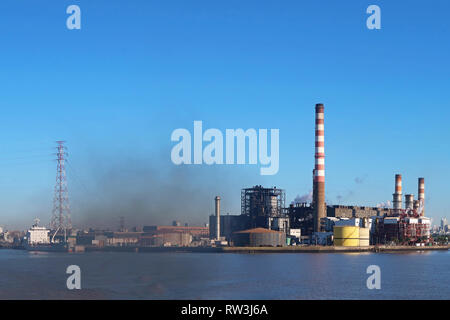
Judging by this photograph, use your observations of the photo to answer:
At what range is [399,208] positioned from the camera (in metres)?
114

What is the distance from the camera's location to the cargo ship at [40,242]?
137800mm

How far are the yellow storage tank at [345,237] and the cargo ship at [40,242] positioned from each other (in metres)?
63.0

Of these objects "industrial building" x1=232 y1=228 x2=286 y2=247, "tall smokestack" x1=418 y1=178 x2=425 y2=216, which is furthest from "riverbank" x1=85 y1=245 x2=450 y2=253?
"tall smokestack" x1=418 y1=178 x2=425 y2=216

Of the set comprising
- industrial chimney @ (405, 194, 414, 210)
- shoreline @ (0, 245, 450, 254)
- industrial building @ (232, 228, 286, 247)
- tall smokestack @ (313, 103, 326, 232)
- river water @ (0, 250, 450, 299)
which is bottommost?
shoreline @ (0, 245, 450, 254)

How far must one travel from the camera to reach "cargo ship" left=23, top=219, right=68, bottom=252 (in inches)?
5425

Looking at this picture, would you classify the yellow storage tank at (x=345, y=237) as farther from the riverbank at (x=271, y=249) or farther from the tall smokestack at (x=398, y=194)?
the tall smokestack at (x=398, y=194)

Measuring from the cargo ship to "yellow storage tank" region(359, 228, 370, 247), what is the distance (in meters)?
66.3

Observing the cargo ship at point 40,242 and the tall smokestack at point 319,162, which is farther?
the cargo ship at point 40,242

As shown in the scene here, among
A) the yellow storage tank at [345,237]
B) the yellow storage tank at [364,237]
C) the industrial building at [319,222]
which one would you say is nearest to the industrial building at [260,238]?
the industrial building at [319,222]

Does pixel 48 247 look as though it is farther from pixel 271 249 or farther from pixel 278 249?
pixel 278 249

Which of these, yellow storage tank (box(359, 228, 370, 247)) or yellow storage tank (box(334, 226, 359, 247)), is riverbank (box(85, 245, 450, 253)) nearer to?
yellow storage tank (box(359, 228, 370, 247))

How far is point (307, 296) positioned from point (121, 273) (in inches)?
747
